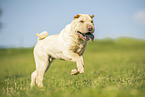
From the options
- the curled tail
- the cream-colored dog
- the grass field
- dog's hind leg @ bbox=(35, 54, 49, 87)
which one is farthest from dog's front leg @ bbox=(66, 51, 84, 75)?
the curled tail

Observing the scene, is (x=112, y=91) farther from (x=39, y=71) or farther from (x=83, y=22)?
(x=39, y=71)

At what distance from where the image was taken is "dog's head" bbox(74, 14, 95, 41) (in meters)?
3.72

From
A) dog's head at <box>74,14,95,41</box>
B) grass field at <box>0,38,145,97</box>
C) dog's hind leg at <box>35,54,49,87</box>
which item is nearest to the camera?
grass field at <box>0,38,145,97</box>

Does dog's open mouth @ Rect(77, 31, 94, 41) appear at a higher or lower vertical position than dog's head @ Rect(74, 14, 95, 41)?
lower

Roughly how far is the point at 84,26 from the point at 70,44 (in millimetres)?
587

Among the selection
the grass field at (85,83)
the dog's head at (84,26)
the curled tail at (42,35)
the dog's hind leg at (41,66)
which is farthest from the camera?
the curled tail at (42,35)

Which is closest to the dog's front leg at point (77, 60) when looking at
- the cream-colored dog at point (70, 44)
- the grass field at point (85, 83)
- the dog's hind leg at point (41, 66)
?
the cream-colored dog at point (70, 44)

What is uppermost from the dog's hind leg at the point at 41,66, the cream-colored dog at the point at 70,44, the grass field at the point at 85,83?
the cream-colored dog at the point at 70,44

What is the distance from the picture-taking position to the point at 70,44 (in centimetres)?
398

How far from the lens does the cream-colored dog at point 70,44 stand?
3.79 m

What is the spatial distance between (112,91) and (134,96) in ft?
1.04

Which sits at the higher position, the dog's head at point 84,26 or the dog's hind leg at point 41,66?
the dog's head at point 84,26

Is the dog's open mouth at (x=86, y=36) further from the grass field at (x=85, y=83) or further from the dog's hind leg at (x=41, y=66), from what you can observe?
the dog's hind leg at (x=41, y=66)

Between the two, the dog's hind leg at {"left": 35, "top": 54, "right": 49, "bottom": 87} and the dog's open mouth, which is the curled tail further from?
the dog's open mouth
